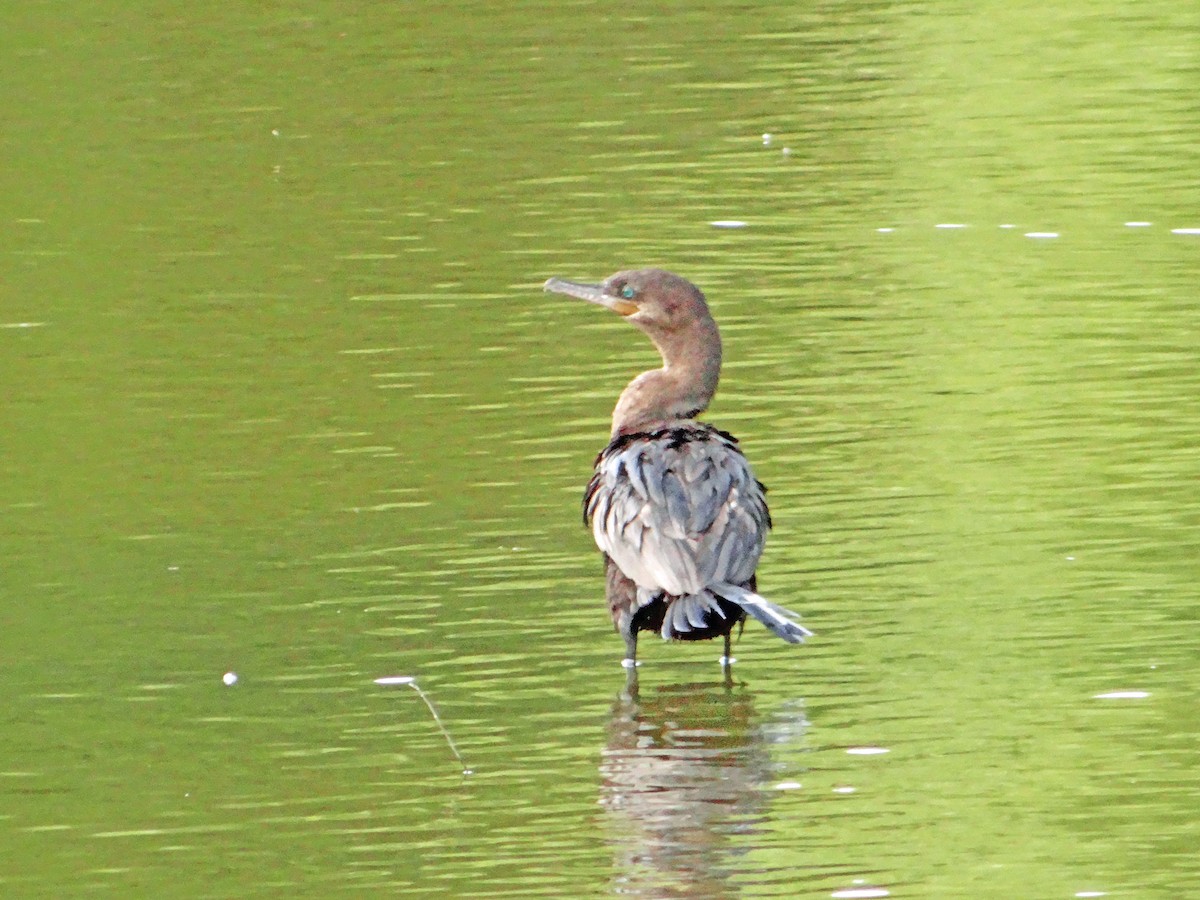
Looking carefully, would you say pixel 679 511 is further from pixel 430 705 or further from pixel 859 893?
pixel 859 893

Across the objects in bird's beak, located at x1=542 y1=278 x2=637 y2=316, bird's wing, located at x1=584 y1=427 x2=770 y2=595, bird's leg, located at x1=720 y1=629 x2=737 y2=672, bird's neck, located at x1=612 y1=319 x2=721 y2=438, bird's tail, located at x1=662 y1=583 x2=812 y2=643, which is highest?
bird's beak, located at x1=542 y1=278 x2=637 y2=316

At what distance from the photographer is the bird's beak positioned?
9531 mm

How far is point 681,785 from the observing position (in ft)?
23.7

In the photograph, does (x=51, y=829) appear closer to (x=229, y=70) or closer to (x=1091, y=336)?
(x=1091, y=336)

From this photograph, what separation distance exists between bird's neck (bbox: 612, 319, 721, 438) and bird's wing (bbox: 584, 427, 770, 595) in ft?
1.62

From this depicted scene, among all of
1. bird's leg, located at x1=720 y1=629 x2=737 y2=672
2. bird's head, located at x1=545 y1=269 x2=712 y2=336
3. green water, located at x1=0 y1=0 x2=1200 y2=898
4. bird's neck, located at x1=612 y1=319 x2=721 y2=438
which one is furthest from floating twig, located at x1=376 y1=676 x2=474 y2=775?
bird's head, located at x1=545 y1=269 x2=712 y2=336

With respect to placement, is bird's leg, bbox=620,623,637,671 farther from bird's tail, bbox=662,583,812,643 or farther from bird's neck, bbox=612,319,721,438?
bird's neck, bbox=612,319,721,438

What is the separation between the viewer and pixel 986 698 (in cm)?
771

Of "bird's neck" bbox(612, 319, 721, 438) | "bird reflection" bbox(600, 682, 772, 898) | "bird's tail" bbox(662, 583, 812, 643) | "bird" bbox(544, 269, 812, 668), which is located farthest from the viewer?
"bird's neck" bbox(612, 319, 721, 438)

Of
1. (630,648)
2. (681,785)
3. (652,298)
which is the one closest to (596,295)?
(652,298)

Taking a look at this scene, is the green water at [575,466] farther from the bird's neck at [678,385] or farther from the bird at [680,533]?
the bird's neck at [678,385]

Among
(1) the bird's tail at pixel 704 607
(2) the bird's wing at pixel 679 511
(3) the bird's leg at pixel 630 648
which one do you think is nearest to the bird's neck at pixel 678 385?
(2) the bird's wing at pixel 679 511

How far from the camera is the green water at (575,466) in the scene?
6.99 metres

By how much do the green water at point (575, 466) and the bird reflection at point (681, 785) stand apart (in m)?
0.02
